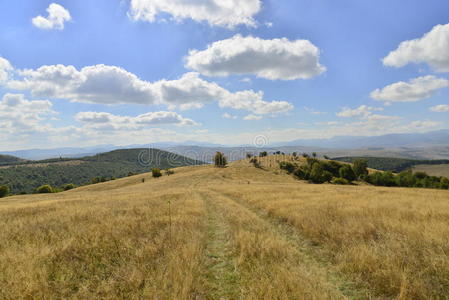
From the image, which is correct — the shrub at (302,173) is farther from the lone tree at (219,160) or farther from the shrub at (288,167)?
the lone tree at (219,160)

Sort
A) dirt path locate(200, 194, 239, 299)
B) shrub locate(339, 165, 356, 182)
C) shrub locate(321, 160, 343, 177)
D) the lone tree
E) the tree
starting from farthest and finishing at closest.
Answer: the lone tree, shrub locate(321, 160, 343, 177), the tree, shrub locate(339, 165, 356, 182), dirt path locate(200, 194, 239, 299)

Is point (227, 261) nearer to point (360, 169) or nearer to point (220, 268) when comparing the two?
point (220, 268)

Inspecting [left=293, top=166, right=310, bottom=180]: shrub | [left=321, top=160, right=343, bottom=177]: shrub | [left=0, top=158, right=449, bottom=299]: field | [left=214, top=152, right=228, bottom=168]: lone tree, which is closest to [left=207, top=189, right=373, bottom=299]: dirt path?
[left=0, top=158, right=449, bottom=299]: field

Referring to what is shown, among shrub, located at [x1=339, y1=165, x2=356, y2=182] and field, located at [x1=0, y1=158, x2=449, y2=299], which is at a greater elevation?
field, located at [x1=0, y1=158, x2=449, y2=299]

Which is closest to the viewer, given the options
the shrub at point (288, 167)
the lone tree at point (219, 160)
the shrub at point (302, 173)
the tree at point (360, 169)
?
the shrub at point (302, 173)

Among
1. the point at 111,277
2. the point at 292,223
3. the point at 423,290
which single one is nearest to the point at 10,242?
the point at 111,277

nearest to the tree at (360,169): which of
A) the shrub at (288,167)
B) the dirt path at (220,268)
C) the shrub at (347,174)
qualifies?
the shrub at (347,174)

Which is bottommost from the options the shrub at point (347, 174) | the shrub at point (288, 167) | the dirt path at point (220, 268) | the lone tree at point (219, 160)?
the shrub at point (347, 174)

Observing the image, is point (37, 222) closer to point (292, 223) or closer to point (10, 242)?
point (10, 242)

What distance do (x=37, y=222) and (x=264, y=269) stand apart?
12.7 metres

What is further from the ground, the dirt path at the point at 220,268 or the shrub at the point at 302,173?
the dirt path at the point at 220,268

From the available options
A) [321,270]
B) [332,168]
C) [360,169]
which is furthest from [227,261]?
[360,169]

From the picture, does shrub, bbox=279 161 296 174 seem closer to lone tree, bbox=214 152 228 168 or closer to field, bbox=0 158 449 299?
lone tree, bbox=214 152 228 168

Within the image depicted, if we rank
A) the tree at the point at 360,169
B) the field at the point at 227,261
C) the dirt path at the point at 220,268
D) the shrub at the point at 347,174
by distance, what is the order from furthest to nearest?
the tree at the point at 360,169 < the shrub at the point at 347,174 < the dirt path at the point at 220,268 < the field at the point at 227,261
